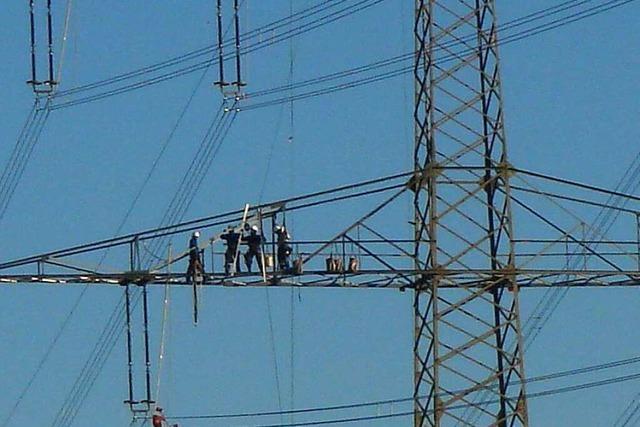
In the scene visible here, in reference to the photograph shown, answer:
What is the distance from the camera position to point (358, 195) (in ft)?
295

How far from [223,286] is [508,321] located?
777 centimetres

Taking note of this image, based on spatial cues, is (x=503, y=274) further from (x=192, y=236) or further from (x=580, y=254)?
(x=192, y=236)

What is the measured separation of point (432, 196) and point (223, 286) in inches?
246

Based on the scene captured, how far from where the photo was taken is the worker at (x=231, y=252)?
296ft

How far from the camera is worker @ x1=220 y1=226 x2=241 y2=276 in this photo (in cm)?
9031

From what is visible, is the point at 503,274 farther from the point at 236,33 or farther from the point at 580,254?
the point at 236,33

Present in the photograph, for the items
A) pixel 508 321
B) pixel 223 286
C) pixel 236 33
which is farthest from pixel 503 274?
pixel 236 33

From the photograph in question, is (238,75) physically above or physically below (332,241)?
above

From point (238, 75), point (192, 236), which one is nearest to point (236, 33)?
point (238, 75)

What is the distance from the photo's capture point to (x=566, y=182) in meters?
89.2

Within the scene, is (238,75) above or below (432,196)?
above

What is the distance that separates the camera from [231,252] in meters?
90.9

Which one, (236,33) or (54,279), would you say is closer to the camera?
(54,279)

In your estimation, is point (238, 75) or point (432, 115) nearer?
A: point (432, 115)
